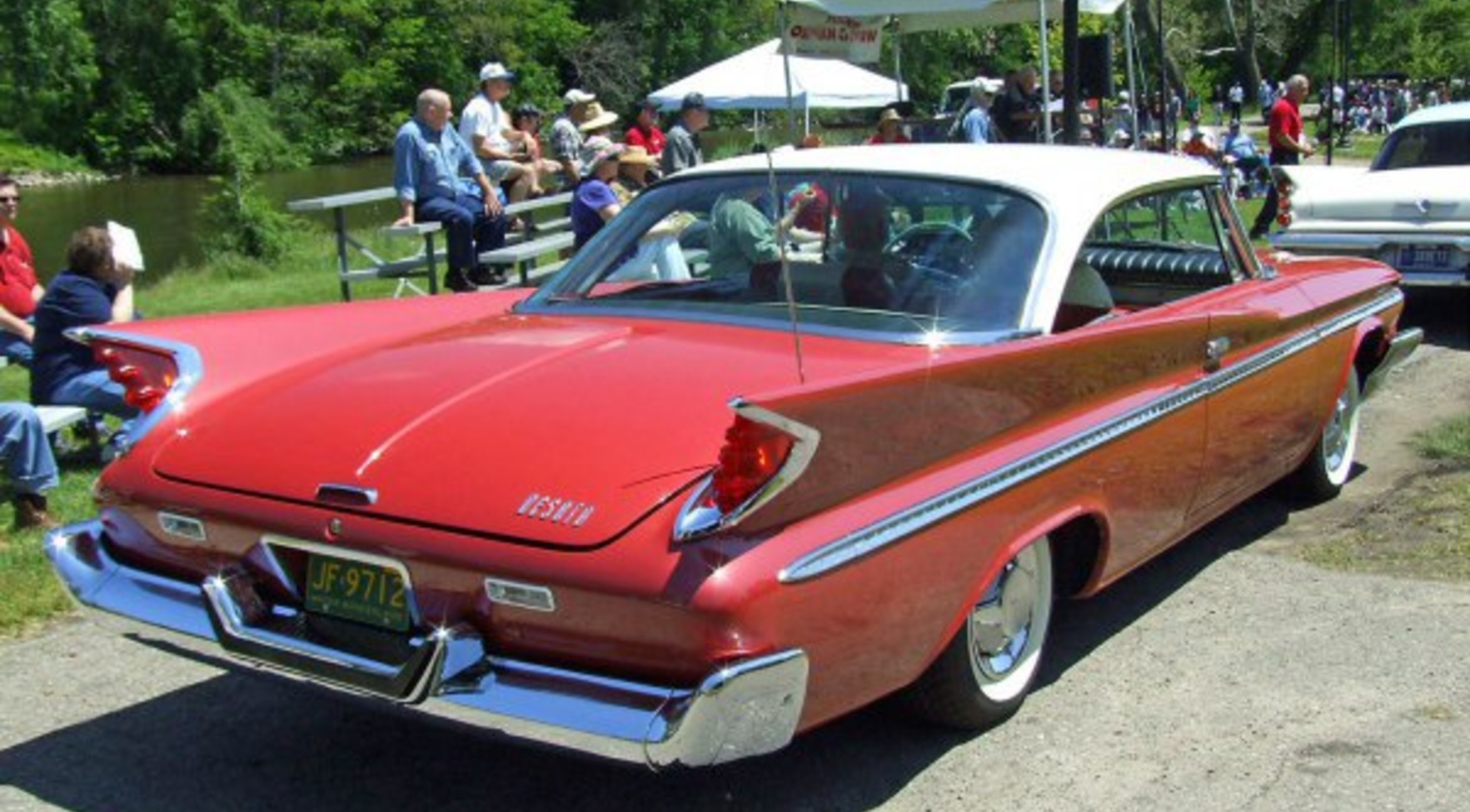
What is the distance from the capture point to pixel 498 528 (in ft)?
9.53

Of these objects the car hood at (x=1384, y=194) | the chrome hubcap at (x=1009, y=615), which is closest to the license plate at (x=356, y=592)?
the chrome hubcap at (x=1009, y=615)

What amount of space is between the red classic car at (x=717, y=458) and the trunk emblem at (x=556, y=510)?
0.03ft

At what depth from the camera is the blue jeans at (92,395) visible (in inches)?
251

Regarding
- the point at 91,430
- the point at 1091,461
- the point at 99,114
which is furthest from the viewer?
the point at 99,114

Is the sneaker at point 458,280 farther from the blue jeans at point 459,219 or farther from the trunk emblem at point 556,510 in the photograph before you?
the trunk emblem at point 556,510

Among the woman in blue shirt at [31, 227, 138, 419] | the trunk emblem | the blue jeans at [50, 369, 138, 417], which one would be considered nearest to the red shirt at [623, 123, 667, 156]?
the woman in blue shirt at [31, 227, 138, 419]

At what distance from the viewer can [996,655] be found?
3777 mm

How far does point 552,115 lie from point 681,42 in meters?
5.84

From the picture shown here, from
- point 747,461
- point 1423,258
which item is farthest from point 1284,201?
point 747,461

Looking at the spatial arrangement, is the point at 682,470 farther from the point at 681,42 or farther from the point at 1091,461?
the point at 681,42

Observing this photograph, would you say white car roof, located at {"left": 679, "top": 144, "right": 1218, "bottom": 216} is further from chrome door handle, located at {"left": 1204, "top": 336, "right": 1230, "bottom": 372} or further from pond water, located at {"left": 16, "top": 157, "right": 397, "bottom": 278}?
pond water, located at {"left": 16, "top": 157, "right": 397, "bottom": 278}

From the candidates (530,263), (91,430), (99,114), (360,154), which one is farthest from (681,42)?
(91,430)

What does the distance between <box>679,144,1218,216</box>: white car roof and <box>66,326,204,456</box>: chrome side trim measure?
164cm

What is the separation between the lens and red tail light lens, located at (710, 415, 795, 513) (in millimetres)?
2820
